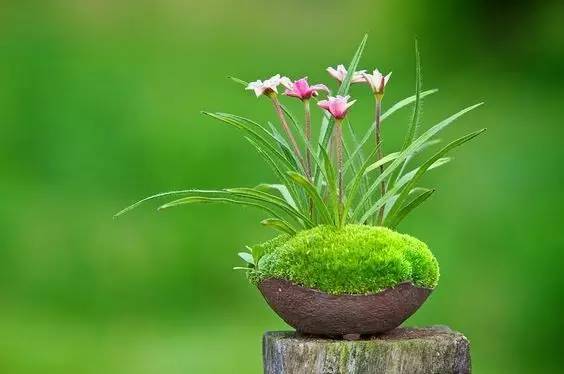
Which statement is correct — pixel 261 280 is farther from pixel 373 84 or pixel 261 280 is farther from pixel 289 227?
pixel 373 84

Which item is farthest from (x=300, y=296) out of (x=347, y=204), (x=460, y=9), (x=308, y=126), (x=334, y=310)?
(x=460, y=9)

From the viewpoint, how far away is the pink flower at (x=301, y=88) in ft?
11.6

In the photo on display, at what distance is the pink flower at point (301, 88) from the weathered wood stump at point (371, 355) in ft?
2.74

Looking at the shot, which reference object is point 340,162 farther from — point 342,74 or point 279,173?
point 342,74

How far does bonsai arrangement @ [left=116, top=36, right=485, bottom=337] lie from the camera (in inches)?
133

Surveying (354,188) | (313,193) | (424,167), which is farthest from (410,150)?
(313,193)

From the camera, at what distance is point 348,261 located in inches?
133

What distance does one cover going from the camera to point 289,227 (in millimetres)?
3566

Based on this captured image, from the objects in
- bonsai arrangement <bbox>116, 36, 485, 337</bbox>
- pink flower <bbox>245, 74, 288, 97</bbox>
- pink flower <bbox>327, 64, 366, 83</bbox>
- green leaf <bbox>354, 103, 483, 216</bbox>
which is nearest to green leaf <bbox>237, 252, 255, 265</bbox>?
bonsai arrangement <bbox>116, 36, 485, 337</bbox>

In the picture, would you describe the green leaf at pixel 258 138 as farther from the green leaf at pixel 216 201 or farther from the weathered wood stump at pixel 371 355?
the weathered wood stump at pixel 371 355

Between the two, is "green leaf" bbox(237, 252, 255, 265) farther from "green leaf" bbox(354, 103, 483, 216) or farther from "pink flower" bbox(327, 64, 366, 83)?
"pink flower" bbox(327, 64, 366, 83)

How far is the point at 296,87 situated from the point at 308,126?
141mm

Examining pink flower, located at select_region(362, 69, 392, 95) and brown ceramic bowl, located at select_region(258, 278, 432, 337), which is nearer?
brown ceramic bowl, located at select_region(258, 278, 432, 337)

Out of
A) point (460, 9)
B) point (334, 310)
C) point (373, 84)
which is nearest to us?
point (334, 310)
